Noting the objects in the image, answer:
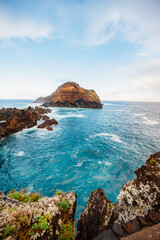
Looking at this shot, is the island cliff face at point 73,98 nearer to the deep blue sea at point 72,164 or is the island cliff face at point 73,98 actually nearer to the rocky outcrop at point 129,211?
the deep blue sea at point 72,164

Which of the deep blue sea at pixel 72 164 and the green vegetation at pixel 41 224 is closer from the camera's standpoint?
the green vegetation at pixel 41 224

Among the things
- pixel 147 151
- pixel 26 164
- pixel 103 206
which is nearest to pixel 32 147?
pixel 26 164

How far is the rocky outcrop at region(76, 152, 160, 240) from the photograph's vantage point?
15.2 ft

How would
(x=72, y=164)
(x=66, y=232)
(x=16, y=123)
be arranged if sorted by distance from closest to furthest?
(x=66, y=232), (x=72, y=164), (x=16, y=123)

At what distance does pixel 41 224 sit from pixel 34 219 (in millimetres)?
429

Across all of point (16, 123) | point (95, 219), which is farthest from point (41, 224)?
point (16, 123)

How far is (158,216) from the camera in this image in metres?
4.50

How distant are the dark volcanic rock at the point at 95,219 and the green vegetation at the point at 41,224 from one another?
2.40m

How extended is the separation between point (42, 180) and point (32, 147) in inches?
394

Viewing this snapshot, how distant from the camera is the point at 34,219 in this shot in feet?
14.8

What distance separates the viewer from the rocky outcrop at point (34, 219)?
12.9ft

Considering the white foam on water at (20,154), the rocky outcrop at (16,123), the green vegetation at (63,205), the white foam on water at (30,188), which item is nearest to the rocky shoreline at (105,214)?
the green vegetation at (63,205)

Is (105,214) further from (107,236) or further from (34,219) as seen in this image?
(34,219)

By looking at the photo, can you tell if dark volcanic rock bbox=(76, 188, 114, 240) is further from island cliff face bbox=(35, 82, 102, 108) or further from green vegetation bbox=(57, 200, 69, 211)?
island cliff face bbox=(35, 82, 102, 108)
